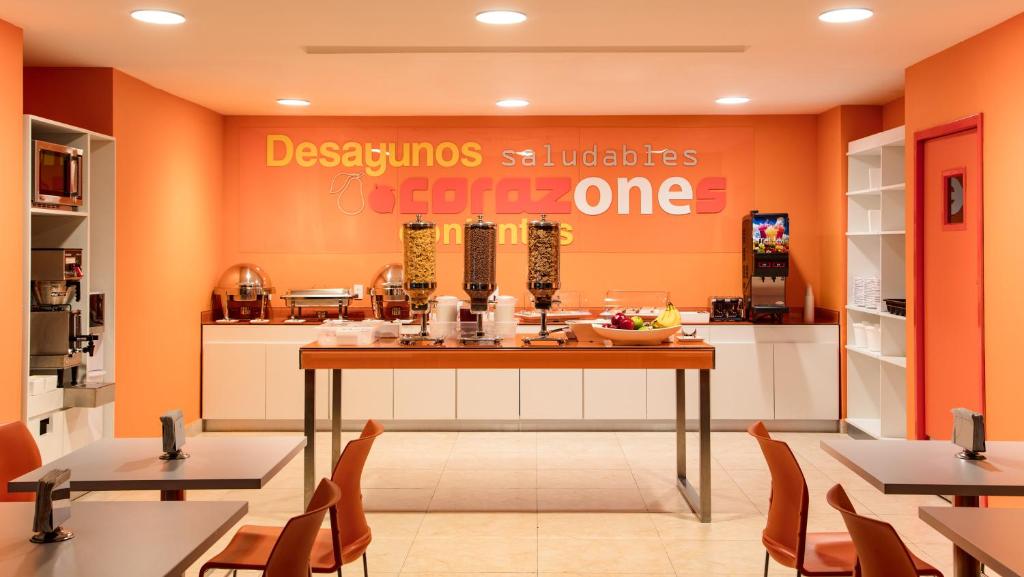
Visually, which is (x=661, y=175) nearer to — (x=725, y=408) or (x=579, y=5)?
(x=725, y=408)

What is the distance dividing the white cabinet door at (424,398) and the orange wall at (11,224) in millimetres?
3115

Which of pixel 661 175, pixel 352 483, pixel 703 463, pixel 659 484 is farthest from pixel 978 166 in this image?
pixel 352 483

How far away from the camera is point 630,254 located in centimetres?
816

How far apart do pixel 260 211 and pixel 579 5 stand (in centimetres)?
438

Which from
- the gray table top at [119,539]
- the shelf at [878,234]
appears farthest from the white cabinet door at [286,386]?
the gray table top at [119,539]

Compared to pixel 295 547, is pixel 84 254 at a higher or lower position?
higher

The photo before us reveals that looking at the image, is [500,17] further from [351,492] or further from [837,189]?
[837,189]

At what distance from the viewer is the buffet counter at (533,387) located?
7.57 m

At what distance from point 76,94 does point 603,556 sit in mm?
4440

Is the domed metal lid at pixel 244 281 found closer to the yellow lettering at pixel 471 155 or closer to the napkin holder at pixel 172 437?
the yellow lettering at pixel 471 155

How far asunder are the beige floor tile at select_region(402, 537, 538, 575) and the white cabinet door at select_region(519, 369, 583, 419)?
2.81 metres

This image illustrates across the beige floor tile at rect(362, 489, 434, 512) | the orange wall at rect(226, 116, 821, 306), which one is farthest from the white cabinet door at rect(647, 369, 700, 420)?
the beige floor tile at rect(362, 489, 434, 512)

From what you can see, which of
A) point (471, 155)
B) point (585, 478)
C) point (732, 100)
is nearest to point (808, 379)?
point (732, 100)

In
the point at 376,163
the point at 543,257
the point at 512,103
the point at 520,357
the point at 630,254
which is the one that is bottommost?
the point at 520,357
